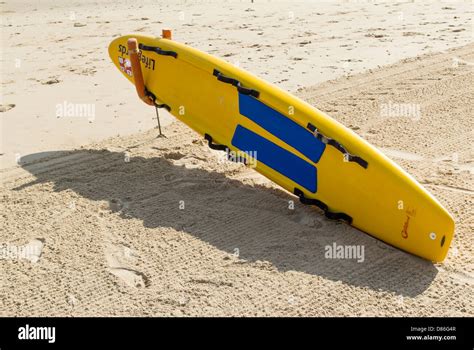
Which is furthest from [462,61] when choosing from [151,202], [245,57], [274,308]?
[274,308]

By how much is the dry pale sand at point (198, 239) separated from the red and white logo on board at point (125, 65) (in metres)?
0.66

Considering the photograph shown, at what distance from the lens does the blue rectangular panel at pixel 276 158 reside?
459cm

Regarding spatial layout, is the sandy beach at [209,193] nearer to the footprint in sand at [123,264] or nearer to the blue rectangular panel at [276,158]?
the footprint in sand at [123,264]

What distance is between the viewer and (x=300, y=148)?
4594mm

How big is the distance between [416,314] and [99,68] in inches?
233

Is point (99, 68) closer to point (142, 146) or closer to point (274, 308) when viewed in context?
point (142, 146)

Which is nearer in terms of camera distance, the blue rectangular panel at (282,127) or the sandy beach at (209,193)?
the sandy beach at (209,193)

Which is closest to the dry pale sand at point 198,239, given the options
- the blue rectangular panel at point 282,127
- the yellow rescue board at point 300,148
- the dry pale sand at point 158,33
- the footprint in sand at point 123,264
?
the footprint in sand at point 123,264

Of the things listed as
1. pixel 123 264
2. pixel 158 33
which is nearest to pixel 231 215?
pixel 123 264

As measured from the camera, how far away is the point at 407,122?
6.49 m

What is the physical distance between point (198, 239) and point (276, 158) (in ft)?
2.93

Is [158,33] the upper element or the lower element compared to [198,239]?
upper

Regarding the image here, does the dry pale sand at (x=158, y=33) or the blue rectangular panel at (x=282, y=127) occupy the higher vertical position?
the blue rectangular panel at (x=282, y=127)

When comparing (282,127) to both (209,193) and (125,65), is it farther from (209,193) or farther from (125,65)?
(125,65)
